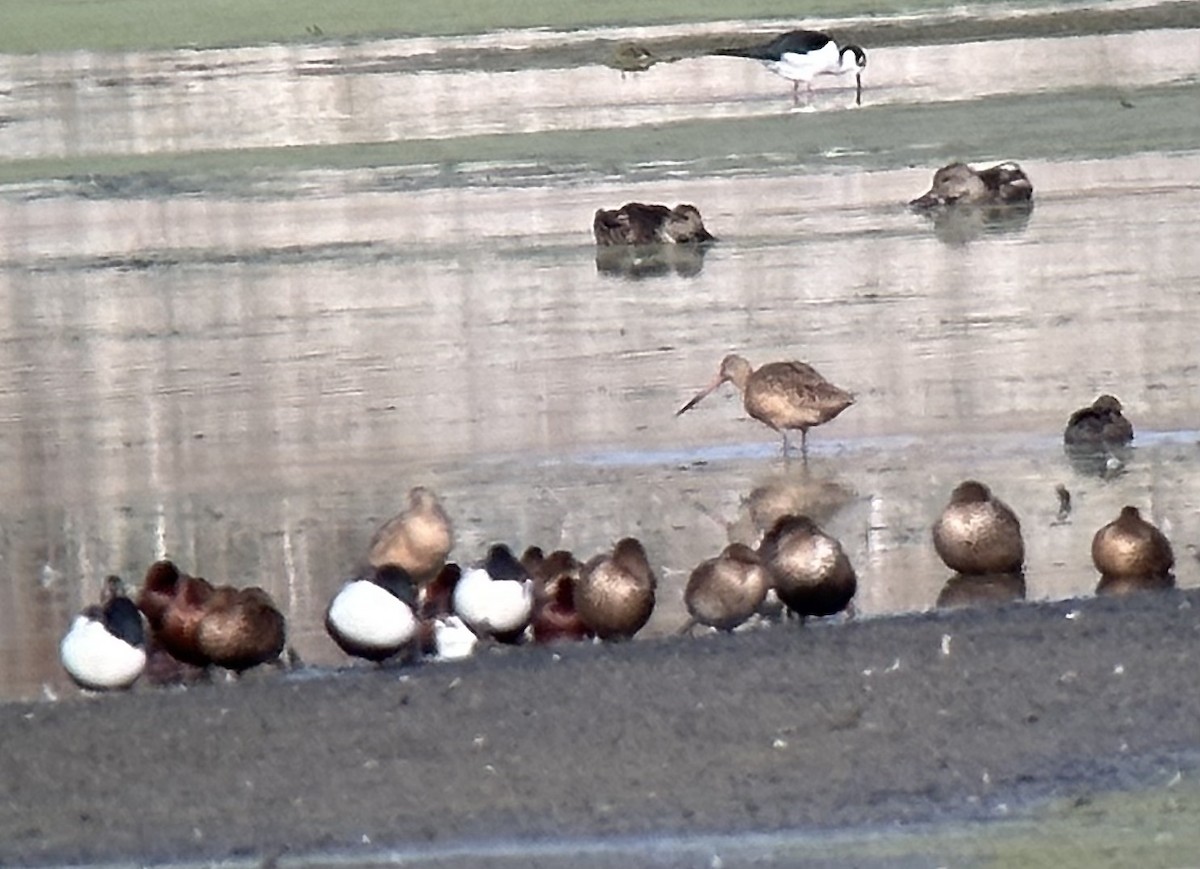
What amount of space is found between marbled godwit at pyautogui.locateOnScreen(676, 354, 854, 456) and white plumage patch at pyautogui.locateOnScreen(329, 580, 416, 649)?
3546 mm

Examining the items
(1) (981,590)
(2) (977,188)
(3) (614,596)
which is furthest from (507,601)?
(2) (977,188)

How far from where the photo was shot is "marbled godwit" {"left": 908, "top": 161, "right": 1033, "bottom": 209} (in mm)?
19062

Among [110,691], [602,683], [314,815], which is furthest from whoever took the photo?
[110,691]

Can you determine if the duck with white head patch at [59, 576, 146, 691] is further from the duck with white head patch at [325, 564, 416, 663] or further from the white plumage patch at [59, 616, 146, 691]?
the duck with white head patch at [325, 564, 416, 663]

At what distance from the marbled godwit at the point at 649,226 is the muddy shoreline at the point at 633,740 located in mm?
10523

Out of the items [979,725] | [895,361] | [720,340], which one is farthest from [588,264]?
[979,725]

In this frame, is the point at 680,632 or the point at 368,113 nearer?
the point at 680,632

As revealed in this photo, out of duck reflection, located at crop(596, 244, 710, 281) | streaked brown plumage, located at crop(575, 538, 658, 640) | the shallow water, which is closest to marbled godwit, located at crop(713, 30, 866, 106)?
the shallow water

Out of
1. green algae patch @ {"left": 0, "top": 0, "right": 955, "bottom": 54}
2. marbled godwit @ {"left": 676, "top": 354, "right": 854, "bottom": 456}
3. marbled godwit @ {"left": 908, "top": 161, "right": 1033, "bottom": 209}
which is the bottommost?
marbled godwit @ {"left": 676, "top": 354, "right": 854, "bottom": 456}

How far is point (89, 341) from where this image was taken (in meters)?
15.4

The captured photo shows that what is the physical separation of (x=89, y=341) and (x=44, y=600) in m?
6.40

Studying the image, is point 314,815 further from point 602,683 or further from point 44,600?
point 44,600

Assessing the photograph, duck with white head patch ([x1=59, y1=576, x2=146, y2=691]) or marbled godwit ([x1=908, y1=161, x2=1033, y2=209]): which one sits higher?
marbled godwit ([x1=908, y1=161, x2=1033, y2=209])

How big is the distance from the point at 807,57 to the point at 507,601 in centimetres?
1855
